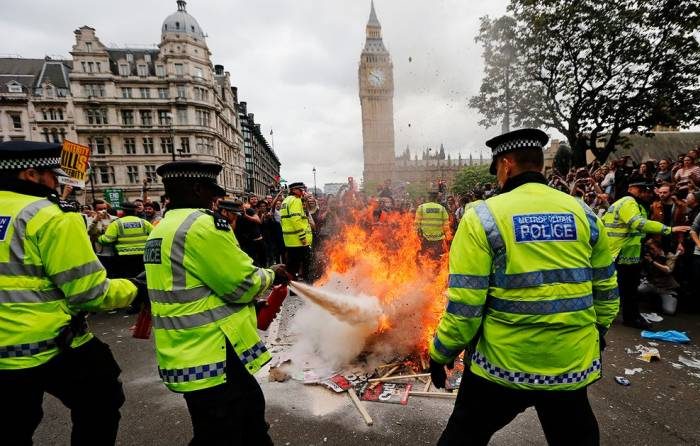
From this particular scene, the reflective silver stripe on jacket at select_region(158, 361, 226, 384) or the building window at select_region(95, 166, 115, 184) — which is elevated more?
the building window at select_region(95, 166, 115, 184)

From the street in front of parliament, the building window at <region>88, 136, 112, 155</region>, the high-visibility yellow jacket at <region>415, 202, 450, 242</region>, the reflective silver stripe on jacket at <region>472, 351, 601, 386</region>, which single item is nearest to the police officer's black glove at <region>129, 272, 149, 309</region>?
the street in front of parliament

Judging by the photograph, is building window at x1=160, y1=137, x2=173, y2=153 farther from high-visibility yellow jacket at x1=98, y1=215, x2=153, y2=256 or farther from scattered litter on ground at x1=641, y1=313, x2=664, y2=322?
scattered litter on ground at x1=641, y1=313, x2=664, y2=322

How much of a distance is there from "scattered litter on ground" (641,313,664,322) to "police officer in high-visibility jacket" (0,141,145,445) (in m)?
7.58

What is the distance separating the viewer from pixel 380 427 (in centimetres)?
319

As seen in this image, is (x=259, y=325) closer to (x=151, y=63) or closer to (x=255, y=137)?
(x=151, y=63)

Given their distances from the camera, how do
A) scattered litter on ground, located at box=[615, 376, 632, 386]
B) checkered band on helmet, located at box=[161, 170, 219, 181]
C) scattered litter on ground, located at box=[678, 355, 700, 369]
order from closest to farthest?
1. checkered band on helmet, located at box=[161, 170, 219, 181]
2. scattered litter on ground, located at box=[615, 376, 632, 386]
3. scattered litter on ground, located at box=[678, 355, 700, 369]

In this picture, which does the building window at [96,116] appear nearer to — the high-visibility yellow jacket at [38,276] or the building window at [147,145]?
the building window at [147,145]

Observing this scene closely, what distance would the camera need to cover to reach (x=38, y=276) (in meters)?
1.99

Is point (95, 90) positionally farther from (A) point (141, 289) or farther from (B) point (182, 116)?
(A) point (141, 289)

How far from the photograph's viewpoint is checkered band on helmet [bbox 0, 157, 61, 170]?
2.01m

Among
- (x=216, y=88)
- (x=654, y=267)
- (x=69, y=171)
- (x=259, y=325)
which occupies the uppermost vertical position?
(x=216, y=88)

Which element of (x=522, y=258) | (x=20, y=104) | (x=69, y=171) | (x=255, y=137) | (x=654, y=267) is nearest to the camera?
(x=522, y=258)

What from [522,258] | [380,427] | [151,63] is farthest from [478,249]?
[151,63]

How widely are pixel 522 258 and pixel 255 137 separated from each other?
83.3 m
